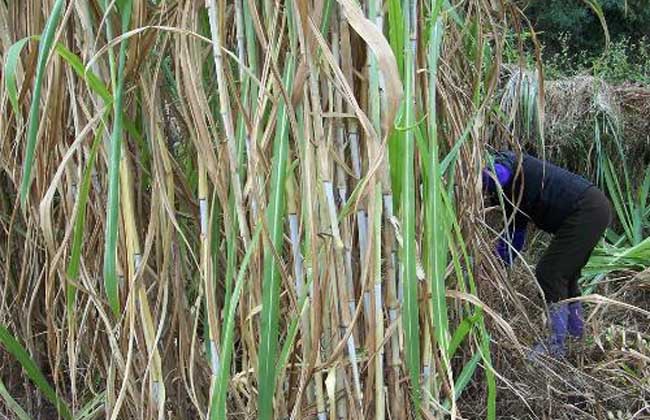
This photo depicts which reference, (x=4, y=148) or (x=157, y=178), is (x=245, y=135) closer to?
(x=157, y=178)

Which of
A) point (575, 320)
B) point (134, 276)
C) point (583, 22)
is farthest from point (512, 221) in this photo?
point (583, 22)

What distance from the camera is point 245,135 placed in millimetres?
975

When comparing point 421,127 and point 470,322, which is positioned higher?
point 421,127

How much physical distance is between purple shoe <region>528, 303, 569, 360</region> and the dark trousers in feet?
1.66

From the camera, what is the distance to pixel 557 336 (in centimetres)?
248

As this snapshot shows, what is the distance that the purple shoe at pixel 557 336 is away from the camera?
2121mm

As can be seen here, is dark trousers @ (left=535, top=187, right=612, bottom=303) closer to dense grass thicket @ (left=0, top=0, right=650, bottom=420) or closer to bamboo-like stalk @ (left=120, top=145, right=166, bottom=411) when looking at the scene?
dense grass thicket @ (left=0, top=0, right=650, bottom=420)

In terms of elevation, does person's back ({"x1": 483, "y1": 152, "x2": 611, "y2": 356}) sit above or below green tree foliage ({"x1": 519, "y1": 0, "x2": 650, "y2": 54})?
below

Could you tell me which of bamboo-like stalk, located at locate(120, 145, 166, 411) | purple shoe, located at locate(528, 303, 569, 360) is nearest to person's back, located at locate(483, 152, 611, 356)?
purple shoe, located at locate(528, 303, 569, 360)

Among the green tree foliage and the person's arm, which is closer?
the person's arm

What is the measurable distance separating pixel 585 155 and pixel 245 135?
4239 mm

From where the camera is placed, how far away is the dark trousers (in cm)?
311

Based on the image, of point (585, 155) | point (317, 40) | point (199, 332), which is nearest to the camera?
point (317, 40)

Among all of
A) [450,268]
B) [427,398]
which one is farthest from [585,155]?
[427,398]
